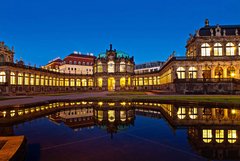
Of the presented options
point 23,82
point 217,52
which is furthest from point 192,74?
point 23,82

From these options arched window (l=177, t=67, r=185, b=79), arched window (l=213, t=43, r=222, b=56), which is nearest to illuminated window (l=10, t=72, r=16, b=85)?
arched window (l=177, t=67, r=185, b=79)

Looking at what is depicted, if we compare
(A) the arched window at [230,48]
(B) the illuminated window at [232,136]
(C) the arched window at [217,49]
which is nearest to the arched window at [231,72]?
(A) the arched window at [230,48]

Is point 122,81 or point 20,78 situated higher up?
point 20,78

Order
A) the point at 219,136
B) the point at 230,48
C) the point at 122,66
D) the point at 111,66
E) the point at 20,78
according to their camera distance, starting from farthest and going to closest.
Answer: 1. the point at 122,66
2. the point at 111,66
3. the point at 20,78
4. the point at 230,48
5. the point at 219,136

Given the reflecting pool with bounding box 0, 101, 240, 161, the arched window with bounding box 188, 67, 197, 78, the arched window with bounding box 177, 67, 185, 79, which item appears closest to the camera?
the reflecting pool with bounding box 0, 101, 240, 161

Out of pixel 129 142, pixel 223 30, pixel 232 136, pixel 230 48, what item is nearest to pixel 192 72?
pixel 230 48

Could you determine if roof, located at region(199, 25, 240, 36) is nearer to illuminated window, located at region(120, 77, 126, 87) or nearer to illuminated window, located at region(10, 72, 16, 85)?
illuminated window, located at region(120, 77, 126, 87)

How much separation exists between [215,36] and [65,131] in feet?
207

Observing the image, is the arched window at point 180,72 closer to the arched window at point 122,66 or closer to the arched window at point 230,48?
the arched window at point 230,48

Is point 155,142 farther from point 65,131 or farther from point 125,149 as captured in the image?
point 65,131

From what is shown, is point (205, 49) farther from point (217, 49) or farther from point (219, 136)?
point (219, 136)

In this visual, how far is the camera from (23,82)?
212 feet

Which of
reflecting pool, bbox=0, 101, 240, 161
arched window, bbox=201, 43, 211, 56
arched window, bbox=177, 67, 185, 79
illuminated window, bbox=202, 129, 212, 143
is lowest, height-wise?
reflecting pool, bbox=0, 101, 240, 161

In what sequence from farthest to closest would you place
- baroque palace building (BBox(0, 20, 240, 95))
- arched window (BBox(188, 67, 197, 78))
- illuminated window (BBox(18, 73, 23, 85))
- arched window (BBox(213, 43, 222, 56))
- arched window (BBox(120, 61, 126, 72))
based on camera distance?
arched window (BBox(120, 61, 126, 72))
illuminated window (BBox(18, 73, 23, 85))
arched window (BBox(213, 43, 222, 56))
arched window (BBox(188, 67, 197, 78))
baroque palace building (BBox(0, 20, 240, 95))
